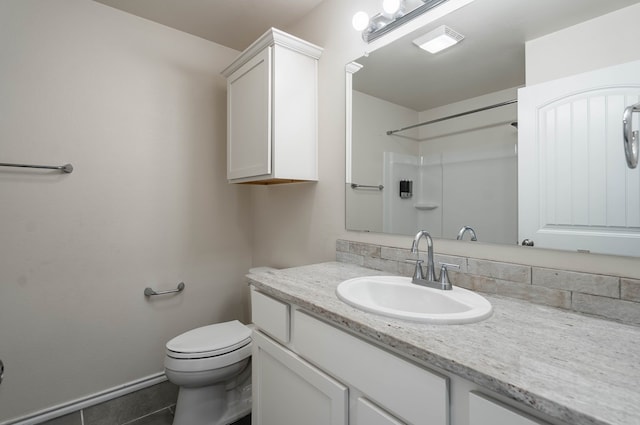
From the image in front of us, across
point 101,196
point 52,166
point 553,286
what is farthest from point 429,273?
point 52,166

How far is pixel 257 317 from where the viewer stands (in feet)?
3.81

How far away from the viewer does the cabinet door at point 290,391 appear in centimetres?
83

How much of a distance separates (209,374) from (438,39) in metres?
1.82

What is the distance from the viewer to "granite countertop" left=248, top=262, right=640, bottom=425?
45 cm

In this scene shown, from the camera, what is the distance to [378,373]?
710mm

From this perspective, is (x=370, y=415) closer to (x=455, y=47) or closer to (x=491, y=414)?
(x=491, y=414)

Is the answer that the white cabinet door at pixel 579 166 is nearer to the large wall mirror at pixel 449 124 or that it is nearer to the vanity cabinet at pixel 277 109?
the large wall mirror at pixel 449 124

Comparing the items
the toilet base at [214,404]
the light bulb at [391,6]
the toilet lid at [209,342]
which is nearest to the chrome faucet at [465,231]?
the light bulb at [391,6]

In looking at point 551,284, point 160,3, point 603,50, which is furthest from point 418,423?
point 160,3

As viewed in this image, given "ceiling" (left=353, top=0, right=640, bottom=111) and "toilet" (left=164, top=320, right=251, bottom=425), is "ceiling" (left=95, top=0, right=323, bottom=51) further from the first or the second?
"toilet" (left=164, top=320, right=251, bottom=425)

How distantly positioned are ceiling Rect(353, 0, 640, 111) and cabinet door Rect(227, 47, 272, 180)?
54 centimetres

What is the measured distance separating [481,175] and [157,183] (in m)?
1.84

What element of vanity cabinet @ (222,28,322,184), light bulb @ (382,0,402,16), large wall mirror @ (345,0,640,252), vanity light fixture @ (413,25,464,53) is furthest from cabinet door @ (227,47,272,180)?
vanity light fixture @ (413,25,464,53)

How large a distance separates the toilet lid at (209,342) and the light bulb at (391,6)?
5.61 feet
